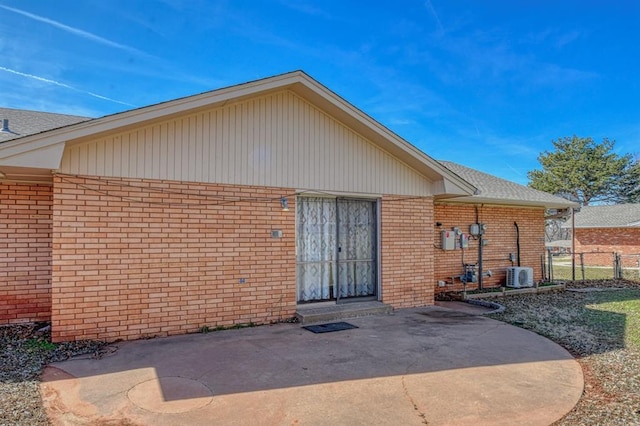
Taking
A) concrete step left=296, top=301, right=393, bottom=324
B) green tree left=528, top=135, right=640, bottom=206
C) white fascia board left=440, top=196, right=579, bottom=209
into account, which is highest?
green tree left=528, top=135, right=640, bottom=206

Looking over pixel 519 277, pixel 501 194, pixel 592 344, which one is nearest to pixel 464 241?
pixel 501 194

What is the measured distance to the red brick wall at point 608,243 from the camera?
2142cm

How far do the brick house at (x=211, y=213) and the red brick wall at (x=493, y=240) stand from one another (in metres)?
2.24

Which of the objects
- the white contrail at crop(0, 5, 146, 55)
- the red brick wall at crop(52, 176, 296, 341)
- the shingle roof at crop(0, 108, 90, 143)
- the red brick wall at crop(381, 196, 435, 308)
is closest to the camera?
the red brick wall at crop(52, 176, 296, 341)

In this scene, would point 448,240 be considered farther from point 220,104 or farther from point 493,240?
point 220,104

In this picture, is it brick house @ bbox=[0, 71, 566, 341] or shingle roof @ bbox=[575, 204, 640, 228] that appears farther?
shingle roof @ bbox=[575, 204, 640, 228]

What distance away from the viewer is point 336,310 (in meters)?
7.25

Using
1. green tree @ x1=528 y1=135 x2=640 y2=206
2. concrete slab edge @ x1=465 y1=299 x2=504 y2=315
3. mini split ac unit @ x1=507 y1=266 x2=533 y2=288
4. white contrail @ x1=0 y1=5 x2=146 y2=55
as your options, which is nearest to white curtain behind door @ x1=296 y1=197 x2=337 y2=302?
concrete slab edge @ x1=465 y1=299 x2=504 y2=315

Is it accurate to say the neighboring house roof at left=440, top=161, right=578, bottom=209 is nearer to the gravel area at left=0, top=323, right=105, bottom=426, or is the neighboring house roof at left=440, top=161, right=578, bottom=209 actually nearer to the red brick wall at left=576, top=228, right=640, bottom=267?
the gravel area at left=0, top=323, right=105, bottom=426

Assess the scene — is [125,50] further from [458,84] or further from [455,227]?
[458,84]

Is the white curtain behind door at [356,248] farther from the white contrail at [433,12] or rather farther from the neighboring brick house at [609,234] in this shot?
the neighboring brick house at [609,234]

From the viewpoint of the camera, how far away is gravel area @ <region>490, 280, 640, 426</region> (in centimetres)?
364

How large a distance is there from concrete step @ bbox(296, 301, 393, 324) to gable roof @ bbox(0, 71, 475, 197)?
9.91ft

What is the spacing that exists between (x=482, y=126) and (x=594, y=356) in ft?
67.9
